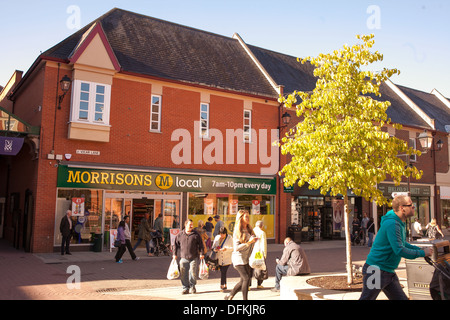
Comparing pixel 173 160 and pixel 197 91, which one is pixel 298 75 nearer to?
pixel 197 91

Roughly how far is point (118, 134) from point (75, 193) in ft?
10.2

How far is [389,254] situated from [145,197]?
47.2 feet

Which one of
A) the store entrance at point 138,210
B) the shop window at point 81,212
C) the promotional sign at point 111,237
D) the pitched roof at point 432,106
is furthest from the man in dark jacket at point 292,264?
the pitched roof at point 432,106

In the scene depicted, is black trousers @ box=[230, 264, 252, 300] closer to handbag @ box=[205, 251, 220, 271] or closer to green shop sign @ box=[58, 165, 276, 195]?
handbag @ box=[205, 251, 220, 271]

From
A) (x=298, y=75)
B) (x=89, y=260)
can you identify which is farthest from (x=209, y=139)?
(x=298, y=75)

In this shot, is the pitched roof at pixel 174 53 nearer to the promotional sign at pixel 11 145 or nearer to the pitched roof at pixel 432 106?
the promotional sign at pixel 11 145

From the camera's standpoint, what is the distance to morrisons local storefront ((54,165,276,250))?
653 inches

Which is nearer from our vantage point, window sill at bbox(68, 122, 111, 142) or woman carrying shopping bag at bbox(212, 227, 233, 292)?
woman carrying shopping bag at bbox(212, 227, 233, 292)

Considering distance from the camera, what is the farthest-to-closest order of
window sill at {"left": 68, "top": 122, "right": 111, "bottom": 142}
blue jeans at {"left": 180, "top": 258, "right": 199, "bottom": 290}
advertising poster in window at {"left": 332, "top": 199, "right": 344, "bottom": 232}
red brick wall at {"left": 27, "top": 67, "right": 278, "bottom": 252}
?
advertising poster in window at {"left": 332, "top": 199, "right": 344, "bottom": 232}, window sill at {"left": 68, "top": 122, "right": 111, "bottom": 142}, red brick wall at {"left": 27, "top": 67, "right": 278, "bottom": 252}, blue jeans at {"left": 180, "top": 258, "right": 199, "bottom": 290}

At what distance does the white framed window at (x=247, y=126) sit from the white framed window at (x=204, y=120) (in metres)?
2.44

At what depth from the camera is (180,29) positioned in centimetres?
2328

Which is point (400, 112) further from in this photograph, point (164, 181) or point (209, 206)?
point (164, 181)

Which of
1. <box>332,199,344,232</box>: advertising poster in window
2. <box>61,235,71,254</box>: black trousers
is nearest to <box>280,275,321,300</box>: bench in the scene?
<box>61,235,71,254</box>: black trousers

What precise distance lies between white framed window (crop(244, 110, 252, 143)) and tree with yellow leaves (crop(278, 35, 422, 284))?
10.8m
